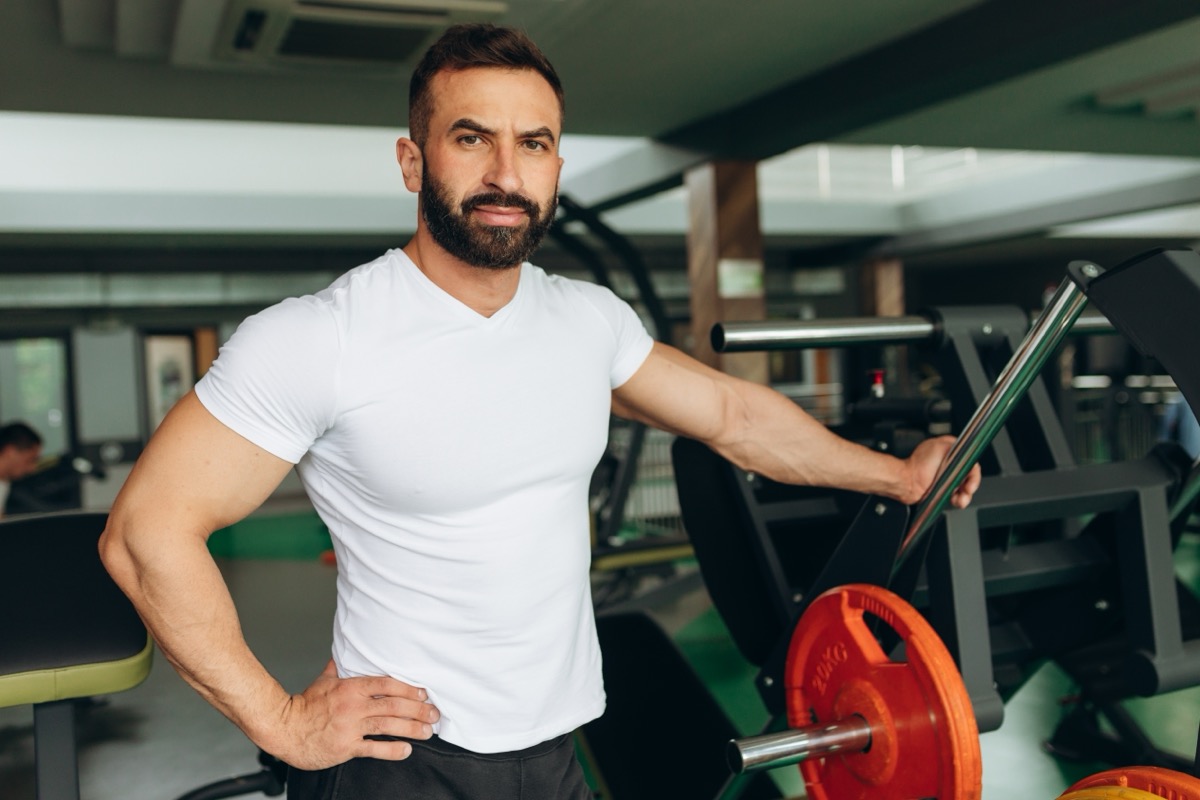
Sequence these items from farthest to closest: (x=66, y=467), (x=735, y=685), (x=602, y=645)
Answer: (x=66, y=467) < (x=735, y=685) < (x=602, y=645)

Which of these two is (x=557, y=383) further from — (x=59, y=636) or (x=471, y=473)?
(x=59, y=636)

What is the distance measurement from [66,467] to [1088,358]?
11.7m

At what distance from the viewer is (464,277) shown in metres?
1.27

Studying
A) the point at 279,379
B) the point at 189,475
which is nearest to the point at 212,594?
the point at 189,475

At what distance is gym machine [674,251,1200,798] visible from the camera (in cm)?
122

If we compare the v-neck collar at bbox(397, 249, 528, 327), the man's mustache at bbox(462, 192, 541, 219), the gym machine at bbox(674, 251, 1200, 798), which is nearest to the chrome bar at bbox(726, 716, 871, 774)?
the gym machine at bbox(674, 251, 1200, 798)

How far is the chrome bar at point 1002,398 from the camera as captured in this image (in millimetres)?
1212

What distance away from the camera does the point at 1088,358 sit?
41.7 feet

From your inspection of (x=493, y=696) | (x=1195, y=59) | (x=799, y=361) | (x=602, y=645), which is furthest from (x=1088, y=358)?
(x=493, y=696)

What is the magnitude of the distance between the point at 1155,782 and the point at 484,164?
1.02m

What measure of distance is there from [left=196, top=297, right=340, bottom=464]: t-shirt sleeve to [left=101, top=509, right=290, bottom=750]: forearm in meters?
0.14

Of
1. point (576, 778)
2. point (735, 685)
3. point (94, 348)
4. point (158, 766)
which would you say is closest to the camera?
point (576, 778)

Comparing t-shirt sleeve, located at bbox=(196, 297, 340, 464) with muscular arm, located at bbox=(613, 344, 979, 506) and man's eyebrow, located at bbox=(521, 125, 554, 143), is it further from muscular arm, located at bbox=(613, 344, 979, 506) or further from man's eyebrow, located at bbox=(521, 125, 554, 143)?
muscular arm, located at bbox=(613, 344, 979, 506)

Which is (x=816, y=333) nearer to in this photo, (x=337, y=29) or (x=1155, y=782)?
(x=1155, y=782)
